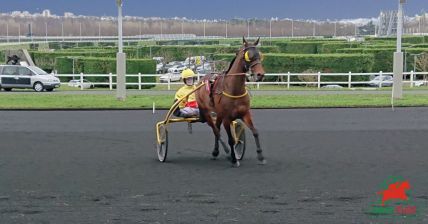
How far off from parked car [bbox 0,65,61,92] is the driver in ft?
81.3

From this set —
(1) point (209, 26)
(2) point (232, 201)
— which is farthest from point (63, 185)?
(1) point (209, 26)

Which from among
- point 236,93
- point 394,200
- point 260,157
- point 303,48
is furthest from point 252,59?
point 303,48

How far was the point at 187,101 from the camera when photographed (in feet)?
36.5

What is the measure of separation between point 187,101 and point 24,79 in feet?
84.2

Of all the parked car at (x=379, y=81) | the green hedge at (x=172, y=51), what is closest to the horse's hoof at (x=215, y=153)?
the parked car at (x=379, y=81)

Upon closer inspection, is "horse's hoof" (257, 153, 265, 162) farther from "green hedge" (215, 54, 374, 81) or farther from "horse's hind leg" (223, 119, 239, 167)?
"green hedge" (215, 54, 374, 81)

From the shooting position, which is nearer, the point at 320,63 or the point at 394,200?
the point at 394,200

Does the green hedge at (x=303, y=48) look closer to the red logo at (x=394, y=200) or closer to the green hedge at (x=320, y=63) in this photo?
the green hedge at (x=320, y=63)

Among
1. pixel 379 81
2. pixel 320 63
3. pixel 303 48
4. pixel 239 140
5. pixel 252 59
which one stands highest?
pixel 303 48

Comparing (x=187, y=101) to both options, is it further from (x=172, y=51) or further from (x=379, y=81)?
(x=172, y=51)

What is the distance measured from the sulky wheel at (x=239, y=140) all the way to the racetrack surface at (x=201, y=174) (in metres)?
0.28

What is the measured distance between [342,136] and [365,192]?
5865 millimetres

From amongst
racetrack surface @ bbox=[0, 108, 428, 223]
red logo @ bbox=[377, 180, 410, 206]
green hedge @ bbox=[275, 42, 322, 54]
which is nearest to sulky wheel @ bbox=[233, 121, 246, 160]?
racetrack surface @ bbox=[0, 108, 428, 223]

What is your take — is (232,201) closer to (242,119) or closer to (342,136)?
(242,119)
